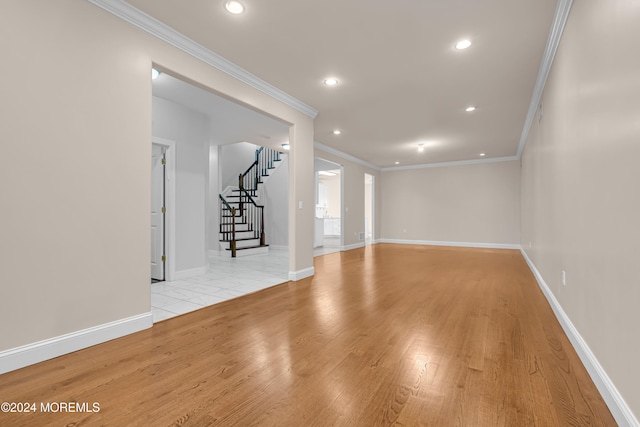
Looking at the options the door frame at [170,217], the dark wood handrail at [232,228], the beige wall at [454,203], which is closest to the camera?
the door frame at [170,217]

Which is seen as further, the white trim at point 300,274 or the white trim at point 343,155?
the white trim at point 343,155

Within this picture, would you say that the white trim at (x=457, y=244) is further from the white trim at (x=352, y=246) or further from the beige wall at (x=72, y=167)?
the beige wall at (x=72, y=167)

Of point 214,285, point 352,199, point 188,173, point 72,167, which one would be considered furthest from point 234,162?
point 72,167

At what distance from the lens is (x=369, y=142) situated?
22.2ft

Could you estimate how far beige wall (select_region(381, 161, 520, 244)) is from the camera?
27.1 ft

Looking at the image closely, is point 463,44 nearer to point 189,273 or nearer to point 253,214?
point 189,273

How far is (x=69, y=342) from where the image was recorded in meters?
2.04

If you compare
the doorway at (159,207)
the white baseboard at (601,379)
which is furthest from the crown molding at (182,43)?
the white baseboard at (601,379)

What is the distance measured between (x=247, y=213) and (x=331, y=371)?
22.4ft

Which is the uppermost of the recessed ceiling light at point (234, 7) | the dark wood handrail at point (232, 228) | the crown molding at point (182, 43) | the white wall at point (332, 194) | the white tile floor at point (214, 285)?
the recessed ceiling light at point (234, 7)

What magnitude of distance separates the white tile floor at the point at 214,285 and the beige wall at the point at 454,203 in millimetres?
5236

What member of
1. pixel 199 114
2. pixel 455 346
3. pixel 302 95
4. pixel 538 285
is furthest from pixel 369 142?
pixel 455 346

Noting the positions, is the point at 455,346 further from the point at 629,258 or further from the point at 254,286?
the point at 254,286

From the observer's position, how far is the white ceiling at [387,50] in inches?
94.0
